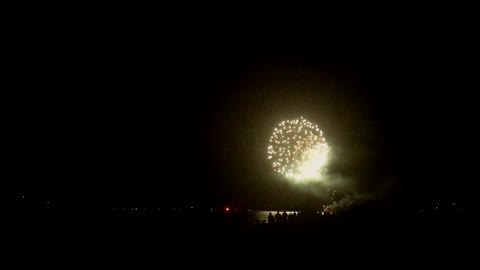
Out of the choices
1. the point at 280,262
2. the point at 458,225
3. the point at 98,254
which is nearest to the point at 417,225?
the point at 458,225

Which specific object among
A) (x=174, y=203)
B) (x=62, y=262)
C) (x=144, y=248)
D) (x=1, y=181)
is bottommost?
(x=62, y=262)

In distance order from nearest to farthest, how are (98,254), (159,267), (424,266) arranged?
(424,266) → (159,267) → (98,254)

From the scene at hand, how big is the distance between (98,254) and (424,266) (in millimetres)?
12722

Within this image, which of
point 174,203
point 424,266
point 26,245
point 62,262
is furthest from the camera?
point 174,203

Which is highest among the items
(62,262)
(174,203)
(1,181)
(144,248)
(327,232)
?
(174,203)

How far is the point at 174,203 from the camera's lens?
164 m

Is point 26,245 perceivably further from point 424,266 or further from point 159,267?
point 424,266

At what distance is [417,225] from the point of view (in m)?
23.6

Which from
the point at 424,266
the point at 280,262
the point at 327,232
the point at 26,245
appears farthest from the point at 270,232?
the point at 26,245

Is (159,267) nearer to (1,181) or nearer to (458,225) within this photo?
(458,225)

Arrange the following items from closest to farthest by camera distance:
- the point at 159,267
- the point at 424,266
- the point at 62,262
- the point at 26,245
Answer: the point at 424,266 < the point at 159,267 < the point at 62,262 < the point at 26,245

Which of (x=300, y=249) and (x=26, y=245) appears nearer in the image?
(x=300, y=249)

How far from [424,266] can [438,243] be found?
3655mm

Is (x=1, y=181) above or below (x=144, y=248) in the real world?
above
